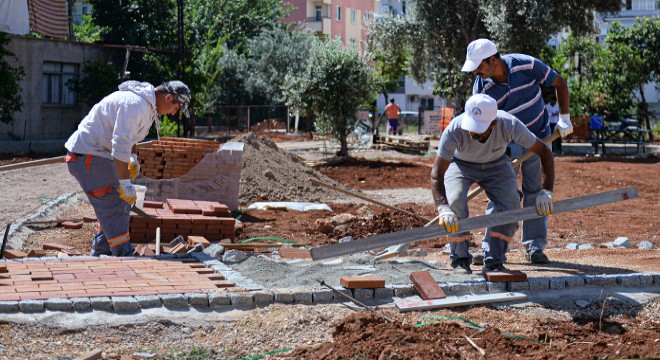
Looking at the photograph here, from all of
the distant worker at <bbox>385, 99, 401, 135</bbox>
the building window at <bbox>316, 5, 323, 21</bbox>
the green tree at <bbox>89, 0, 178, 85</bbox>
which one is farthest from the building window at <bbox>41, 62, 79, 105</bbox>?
the building window at <bbox>316, 5, 323, 21</bbox>

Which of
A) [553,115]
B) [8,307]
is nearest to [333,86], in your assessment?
[553,115]

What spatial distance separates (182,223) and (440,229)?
12.1 feet

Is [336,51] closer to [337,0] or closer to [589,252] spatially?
[589,252]

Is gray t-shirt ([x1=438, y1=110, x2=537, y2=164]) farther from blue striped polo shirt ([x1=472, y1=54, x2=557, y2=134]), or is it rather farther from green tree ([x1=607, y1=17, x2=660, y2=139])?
green tree ([x1=607, y1=17, x2=660, y2=139])

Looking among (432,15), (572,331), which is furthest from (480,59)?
(432,15)

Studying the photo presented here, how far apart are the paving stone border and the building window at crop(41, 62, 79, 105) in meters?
21.9

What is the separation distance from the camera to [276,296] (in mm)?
5863

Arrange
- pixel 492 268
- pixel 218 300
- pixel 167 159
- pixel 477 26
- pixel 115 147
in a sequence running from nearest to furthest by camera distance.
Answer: pixel 218 300 → pixel 492 268 → pixel 115 147 → pixel 167 159 → pixel 477 26

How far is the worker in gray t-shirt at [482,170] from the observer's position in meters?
6.19

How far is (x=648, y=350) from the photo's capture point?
5.08 m

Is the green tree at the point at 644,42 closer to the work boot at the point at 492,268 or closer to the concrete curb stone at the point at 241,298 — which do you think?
the work boot at the point at 492,268

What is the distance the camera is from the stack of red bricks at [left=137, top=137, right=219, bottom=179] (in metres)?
11.4

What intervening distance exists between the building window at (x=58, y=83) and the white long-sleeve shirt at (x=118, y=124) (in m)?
19.9

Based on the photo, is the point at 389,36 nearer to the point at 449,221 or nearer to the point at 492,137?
the point at 492,137
